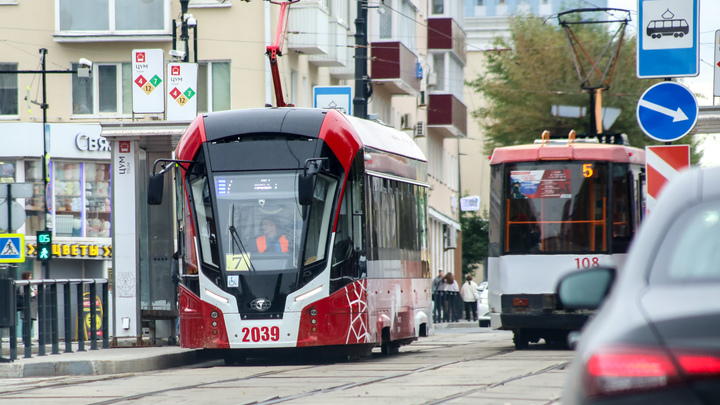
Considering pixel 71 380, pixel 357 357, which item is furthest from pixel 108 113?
pixel 71 380

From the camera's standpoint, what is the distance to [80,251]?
41.1 metres

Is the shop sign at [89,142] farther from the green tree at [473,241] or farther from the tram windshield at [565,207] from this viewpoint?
the green tree at [473,241]

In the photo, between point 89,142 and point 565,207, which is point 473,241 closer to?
point 89,142

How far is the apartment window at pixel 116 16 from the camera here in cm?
3872

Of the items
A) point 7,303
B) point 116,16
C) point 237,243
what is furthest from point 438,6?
point 7,303

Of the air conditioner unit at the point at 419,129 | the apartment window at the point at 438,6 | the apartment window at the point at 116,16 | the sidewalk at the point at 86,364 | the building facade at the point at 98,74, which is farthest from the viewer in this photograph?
the apartment window at the point at 438,6

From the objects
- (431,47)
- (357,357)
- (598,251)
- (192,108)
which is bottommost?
(357,357)

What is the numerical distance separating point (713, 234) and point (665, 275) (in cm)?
27

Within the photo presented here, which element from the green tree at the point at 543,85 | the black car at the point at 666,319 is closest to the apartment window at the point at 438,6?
the green tree at the point at 543,85

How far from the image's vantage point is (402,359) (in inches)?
713

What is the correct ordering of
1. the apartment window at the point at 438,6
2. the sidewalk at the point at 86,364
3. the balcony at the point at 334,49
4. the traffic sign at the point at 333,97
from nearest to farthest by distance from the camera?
the sidewalk at the point at 86,364 → the traffic sign at the point at 333,97 → the balcony at the point at 334,49 → the apartment window at the point at 438,6

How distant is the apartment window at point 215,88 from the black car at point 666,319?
34.0 metres

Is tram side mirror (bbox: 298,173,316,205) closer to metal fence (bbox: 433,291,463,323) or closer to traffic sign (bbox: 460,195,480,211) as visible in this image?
metal fence (bbox: 433,291,463,323)

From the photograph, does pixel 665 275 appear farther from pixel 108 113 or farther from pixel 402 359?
pixel 108 113
